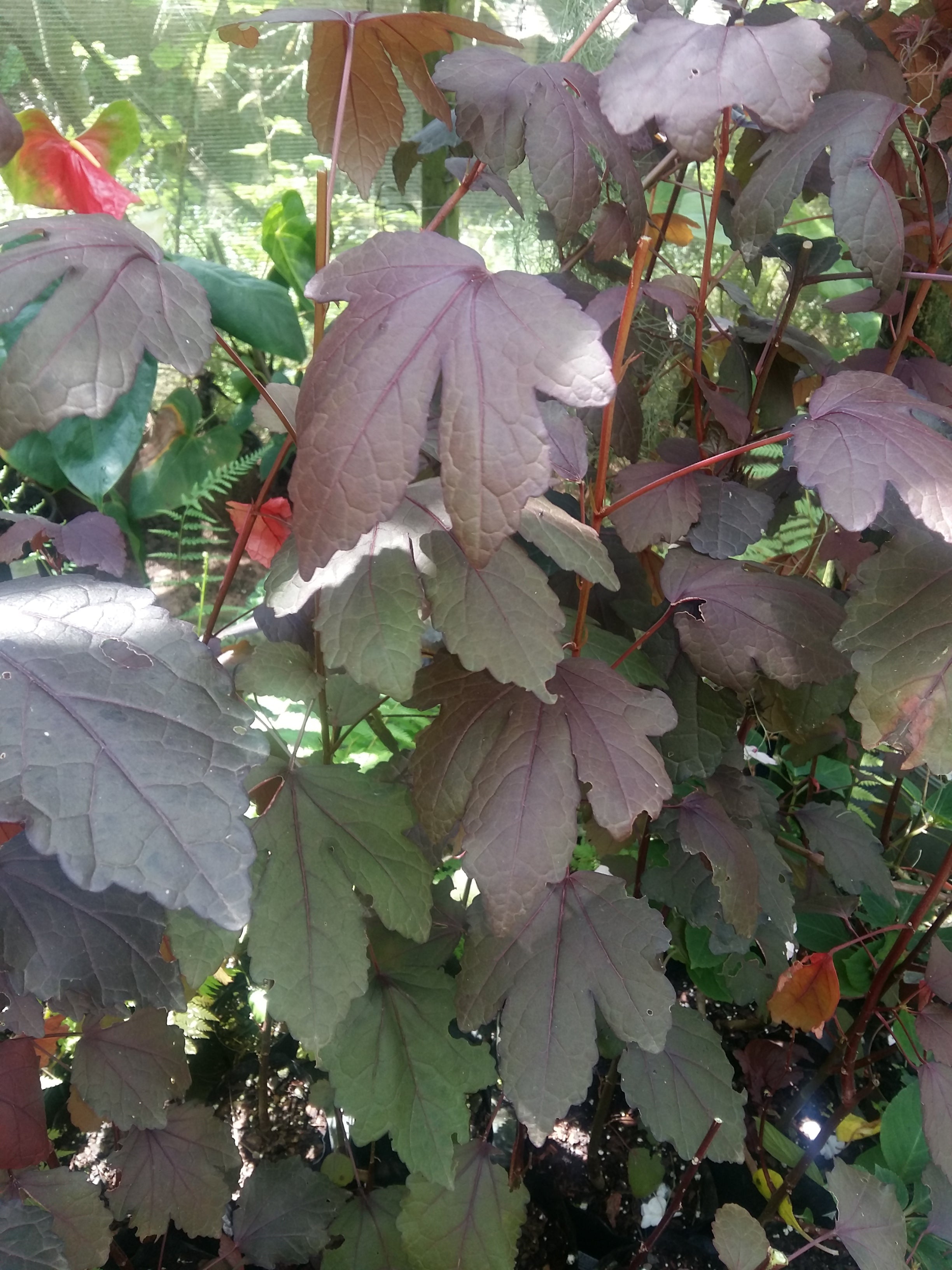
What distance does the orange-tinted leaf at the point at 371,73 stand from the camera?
25.7 inches

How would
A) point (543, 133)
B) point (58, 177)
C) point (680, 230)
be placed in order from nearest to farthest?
point (543, 133), point (680, 230), point (58, 177)

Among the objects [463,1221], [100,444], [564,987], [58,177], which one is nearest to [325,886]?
[564,987]

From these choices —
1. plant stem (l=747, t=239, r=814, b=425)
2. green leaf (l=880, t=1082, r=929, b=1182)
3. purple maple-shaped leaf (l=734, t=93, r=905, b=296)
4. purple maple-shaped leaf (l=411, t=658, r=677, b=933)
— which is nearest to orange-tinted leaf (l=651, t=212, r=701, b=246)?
plant stem (l=747, t=239, r=814, b=425)

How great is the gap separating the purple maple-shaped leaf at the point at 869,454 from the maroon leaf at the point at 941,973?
47cm

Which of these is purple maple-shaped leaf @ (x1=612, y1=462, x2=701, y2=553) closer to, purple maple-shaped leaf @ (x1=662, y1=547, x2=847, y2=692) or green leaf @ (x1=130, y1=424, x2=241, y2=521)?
purple maple-shaped leaf @ (x1=662, y1=547, x2=847, y2=692)

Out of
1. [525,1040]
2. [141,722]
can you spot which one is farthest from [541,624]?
[525,1040]

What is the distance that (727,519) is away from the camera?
75 centimetres

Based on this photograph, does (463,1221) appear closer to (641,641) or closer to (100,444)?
(641,641)

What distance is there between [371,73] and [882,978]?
3.32 feet

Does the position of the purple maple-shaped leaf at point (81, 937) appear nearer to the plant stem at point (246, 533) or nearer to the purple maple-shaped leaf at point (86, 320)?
the plant stem at point (246, 533)

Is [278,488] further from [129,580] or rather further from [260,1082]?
[260,1082]

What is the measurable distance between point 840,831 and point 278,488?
2000 millimetres

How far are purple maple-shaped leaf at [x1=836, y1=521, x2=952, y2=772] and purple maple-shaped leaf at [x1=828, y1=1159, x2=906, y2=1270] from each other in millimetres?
431

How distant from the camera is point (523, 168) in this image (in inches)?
84.0
